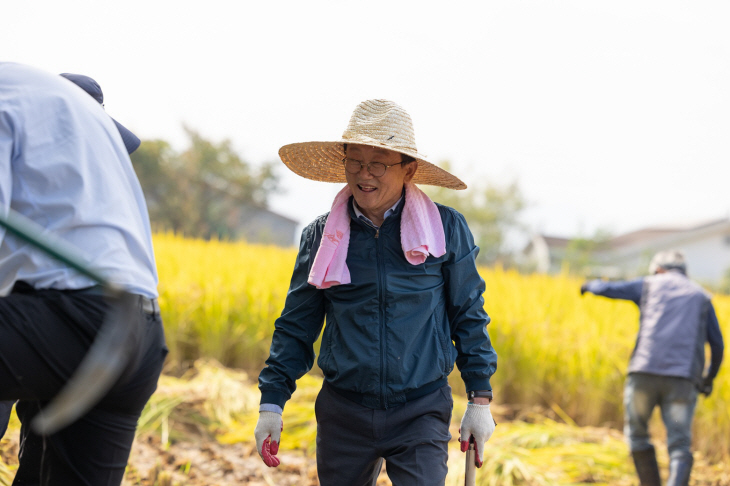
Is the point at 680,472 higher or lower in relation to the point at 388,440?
lower

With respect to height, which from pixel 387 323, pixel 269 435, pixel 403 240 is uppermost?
pixel 403 240

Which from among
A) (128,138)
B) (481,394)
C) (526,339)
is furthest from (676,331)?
(128,138)

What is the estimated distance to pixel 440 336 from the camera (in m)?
2.15

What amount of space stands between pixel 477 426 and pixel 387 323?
17.7 inches

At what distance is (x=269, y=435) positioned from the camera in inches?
86.7

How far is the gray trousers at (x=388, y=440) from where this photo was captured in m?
2.06

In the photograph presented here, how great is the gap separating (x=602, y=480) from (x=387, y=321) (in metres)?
2.91

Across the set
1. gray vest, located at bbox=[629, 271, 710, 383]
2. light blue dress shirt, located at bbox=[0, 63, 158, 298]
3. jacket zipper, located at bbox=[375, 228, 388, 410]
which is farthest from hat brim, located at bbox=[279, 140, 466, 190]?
gray vest, located at bbox=[629, 271, 710, 383]

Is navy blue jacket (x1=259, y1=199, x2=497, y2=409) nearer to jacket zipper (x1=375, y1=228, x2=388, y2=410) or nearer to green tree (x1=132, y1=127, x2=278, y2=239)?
jacket zipper (x1=375, y1=228, x2=388, y2=410)

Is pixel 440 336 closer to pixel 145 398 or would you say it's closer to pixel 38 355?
pixel 145 398

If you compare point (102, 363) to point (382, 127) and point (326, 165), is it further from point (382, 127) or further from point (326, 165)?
point (326, 165)

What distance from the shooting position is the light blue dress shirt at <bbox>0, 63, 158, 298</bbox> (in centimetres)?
158

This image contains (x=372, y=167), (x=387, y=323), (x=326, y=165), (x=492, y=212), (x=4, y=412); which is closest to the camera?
(x=387, y=323)

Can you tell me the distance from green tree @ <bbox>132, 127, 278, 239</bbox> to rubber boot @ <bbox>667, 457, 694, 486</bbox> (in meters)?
23.3
